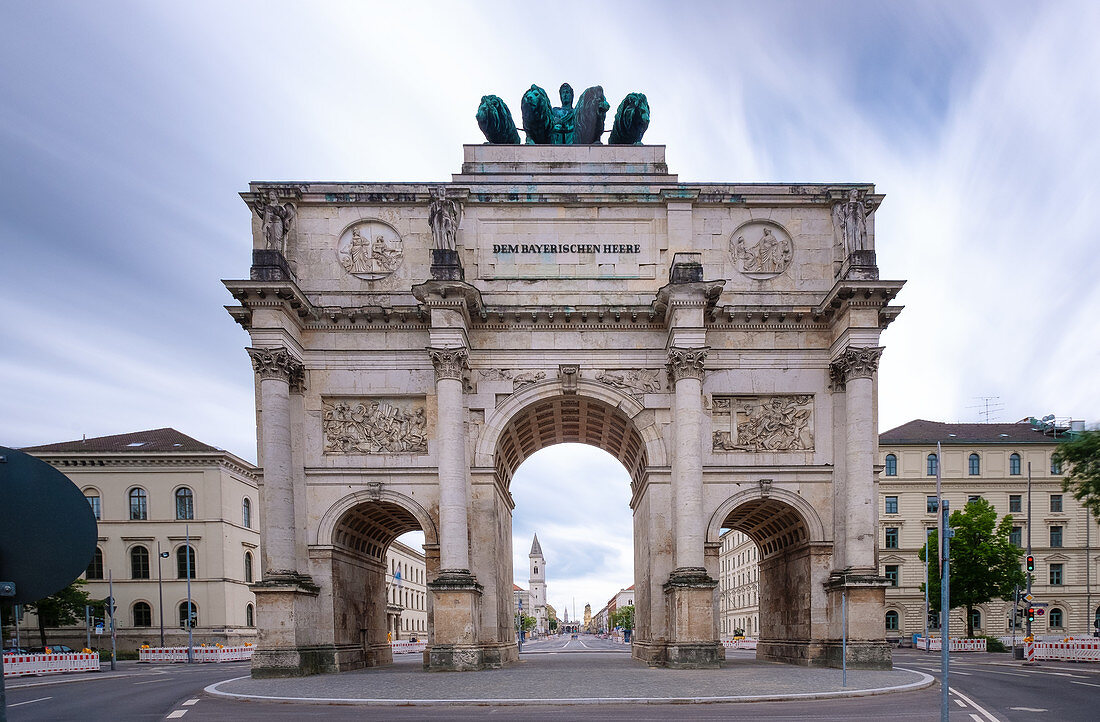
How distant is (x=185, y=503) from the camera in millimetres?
58344

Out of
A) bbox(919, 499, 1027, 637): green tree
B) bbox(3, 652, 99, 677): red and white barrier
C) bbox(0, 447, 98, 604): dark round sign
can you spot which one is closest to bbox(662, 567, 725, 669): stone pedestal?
bbox(0, 447, 98, 604): dark round sign

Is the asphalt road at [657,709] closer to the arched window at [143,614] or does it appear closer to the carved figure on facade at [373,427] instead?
the carved figure on facade at [373,427]

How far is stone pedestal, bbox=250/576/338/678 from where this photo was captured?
81.3ft

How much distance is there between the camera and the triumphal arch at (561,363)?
88.3ft

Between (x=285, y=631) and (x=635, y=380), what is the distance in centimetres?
1378

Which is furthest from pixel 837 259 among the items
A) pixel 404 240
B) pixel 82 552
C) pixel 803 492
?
pixel 82 552

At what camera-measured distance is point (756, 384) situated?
1131 inches

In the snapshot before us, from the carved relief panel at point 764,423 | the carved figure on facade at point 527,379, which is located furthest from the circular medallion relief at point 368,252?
the carved relief panel at point 764,423

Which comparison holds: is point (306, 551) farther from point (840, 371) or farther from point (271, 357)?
point (840, 371)

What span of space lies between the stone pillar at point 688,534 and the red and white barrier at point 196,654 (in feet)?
107

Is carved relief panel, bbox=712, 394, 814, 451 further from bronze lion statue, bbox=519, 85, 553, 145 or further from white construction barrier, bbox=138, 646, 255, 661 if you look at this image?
white construction barrier, bbox=138, 646, 255, 661

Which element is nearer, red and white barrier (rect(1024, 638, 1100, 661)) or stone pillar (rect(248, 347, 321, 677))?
stone pillar (rect(248, 347, 321, 677))

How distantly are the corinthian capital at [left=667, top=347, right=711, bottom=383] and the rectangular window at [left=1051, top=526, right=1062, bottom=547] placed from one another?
50.5 meters

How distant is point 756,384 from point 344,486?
1448 centimetres
